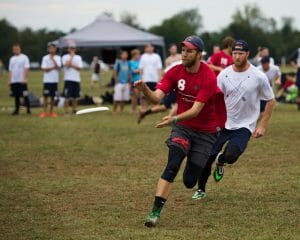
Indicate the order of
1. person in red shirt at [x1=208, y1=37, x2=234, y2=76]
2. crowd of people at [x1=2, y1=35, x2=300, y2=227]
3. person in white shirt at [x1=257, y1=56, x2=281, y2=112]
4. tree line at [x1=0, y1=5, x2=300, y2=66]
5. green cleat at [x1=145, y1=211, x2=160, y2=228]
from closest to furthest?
green cleat at [x1=145, y1=211, x2=160, y2=228], crowd of people at [x1=2, y1=35, x2=300, y2=227], person in red shirt at [x1=208, y1=37, x2=234, y2=76], person in white shirt at [x1=257, y1=56, x2=281, y2=112], tree line at [x1=0, y1=5, x2=300, y2=66]

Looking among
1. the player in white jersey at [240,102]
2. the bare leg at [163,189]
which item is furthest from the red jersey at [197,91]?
the player in white jersey at [240,102]

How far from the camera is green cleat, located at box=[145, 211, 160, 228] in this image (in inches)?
309

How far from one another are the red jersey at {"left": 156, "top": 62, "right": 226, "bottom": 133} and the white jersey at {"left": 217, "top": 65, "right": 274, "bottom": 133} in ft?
2.85

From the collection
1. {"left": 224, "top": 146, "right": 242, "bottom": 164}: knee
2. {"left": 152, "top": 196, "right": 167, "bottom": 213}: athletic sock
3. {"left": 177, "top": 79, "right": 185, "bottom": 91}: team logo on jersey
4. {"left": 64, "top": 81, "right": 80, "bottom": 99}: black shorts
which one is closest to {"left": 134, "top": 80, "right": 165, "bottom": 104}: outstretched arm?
{"left": 177, "top": 79, "right": 185, "bottom": 91}: team logo on jersey

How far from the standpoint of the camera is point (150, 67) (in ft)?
76.3

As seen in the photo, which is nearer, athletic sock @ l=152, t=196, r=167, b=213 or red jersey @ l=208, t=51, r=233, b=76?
Result: athletic sock @ l=152, t=196, r=167, b=213

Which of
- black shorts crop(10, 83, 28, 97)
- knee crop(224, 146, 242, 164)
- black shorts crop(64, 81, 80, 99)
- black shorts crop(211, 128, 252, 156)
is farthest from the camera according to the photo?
black shorts crop(10, 83, 28, 97)

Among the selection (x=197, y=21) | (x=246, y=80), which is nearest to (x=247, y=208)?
(x=246, y=80)

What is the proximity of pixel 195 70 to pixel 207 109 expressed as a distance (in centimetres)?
50

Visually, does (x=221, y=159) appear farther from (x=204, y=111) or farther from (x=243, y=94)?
(x=204, y=111)

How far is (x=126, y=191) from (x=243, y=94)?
2054 millimetres

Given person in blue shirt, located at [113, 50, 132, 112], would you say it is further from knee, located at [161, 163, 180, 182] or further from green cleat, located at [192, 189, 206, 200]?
knee, located at [161, 163, 180, 182]

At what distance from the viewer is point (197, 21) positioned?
15275 cm

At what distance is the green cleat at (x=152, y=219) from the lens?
25.7 ft
